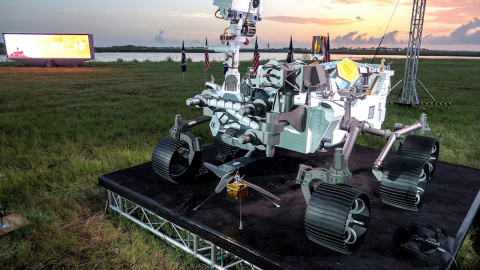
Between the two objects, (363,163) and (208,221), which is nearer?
(208,221)

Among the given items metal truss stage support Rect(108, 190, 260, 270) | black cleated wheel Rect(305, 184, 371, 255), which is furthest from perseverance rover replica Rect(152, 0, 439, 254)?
metal truss stage support Rect(108, 190, 260, 270)

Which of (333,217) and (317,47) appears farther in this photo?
(317,47)

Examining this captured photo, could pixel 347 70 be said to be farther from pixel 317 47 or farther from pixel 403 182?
pixel 403 182

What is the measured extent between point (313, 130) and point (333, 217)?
5.90 feet

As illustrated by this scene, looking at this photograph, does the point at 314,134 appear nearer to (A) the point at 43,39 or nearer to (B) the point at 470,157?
(B) the point at 470,157

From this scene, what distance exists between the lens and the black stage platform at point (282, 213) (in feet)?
13.0

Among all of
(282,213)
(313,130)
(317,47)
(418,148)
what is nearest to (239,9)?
(317,47)

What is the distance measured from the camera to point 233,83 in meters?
6.28

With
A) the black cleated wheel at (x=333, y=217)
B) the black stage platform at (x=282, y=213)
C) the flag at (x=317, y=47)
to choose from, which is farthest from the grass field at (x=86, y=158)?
the flag at (x=317, y=47)

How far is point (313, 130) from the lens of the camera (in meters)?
5.31

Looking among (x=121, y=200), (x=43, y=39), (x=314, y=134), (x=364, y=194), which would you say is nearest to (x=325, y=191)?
(x=364, y=194)

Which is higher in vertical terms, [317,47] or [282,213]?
[317,47]

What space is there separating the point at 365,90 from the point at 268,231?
3.28 meters

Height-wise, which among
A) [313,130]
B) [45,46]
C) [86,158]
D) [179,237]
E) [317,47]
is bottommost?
[179,237]
